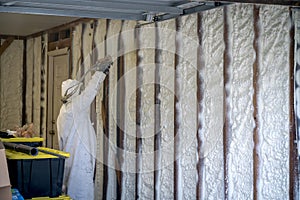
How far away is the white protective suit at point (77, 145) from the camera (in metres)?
6.09

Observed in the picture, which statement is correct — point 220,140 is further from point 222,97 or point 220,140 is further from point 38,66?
point 38,66

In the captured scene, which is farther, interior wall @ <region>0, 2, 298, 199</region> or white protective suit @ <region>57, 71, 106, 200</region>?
white protective suit @ <region>57, 71, 106, 200</region>

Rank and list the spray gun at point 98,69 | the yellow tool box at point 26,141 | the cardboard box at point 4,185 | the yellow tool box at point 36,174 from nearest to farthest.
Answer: the cardboard box at point 4,185 < the yellow tool box at point 36,174 < the yellow tool box at point 26,141 < the spray gun at point 98,69

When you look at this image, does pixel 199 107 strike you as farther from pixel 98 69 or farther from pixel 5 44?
pixel 5 44

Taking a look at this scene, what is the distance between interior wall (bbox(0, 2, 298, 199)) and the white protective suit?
735 mm

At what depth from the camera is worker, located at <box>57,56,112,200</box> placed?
20.0 ft

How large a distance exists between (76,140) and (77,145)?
0.20 ft

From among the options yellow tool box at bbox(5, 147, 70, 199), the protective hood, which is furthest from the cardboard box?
the protective hood

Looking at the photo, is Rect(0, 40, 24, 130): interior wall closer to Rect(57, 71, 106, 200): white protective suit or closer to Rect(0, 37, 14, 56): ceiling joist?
Rect(0, 37, 14, 56): ceiling joist

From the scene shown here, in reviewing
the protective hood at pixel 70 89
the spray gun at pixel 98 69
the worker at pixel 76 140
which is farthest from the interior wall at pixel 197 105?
the protective hood at pixel 70 89

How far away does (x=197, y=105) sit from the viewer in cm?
551

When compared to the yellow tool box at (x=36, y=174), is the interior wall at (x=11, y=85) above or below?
above

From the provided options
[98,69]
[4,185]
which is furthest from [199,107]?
[4,185]

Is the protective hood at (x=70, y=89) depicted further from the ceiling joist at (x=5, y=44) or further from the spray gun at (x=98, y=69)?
the ceiling joist at (x=5, y=44)
